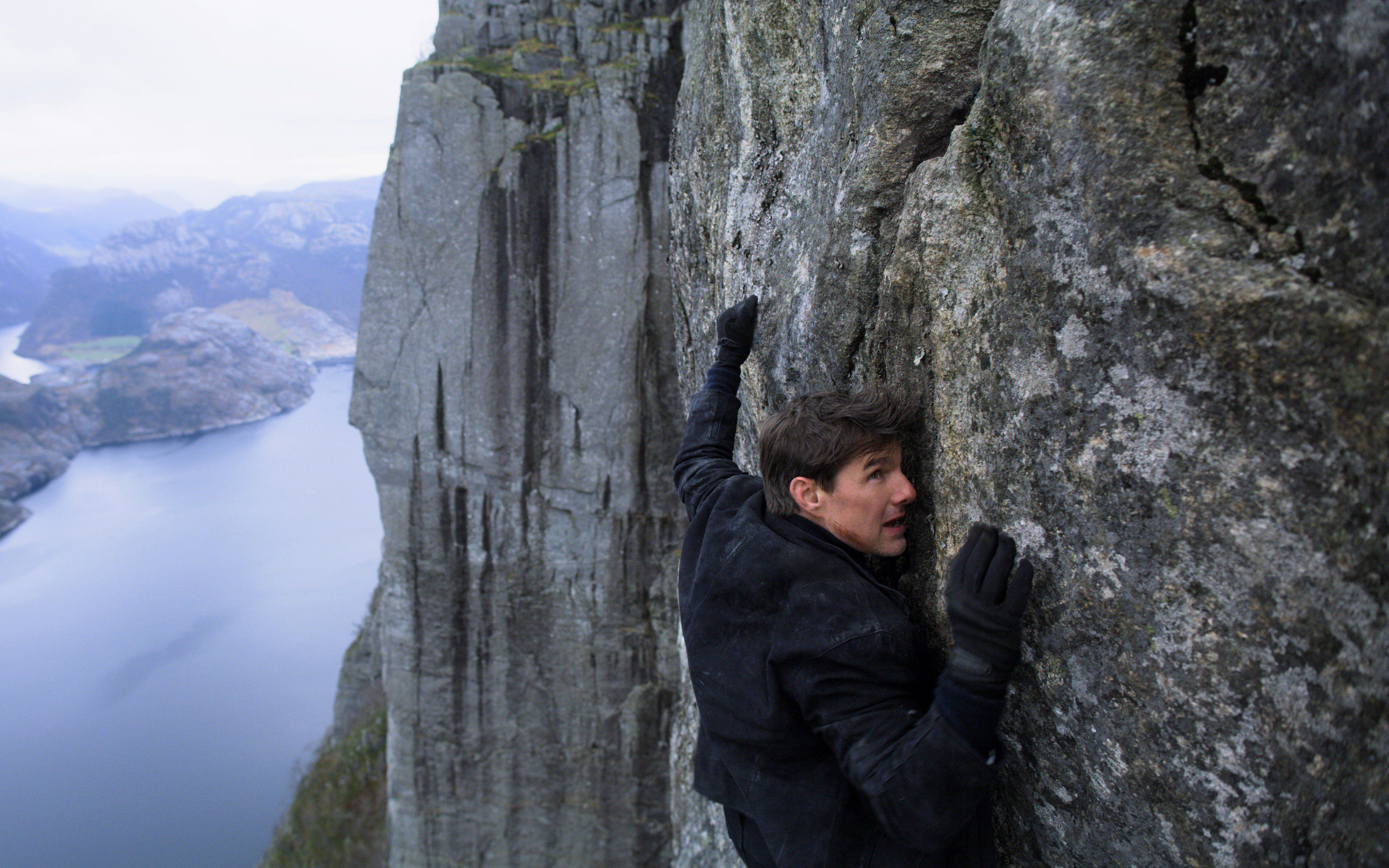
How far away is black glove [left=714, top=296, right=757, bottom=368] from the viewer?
2.99m

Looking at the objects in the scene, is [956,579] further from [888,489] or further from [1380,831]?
[1380,831]

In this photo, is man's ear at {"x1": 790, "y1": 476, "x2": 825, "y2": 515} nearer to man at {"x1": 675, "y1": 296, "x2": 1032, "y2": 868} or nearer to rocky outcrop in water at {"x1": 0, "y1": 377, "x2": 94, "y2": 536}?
man at {"x1": 675, "y1": 296, "x2": 1032, "y2": 868}

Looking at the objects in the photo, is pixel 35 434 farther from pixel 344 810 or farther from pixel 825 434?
pixel 825 434

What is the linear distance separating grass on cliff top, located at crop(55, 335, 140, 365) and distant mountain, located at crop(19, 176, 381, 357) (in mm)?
729

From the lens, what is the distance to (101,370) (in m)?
35.6

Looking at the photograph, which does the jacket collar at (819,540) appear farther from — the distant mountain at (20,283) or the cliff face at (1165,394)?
the distant mountain at (20,283)

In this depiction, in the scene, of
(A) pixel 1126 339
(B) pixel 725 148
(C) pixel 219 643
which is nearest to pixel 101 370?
(C) pixel 219 643

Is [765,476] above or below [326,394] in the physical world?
above

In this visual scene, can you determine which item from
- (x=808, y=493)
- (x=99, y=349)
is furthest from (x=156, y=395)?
(x=808, y=493)

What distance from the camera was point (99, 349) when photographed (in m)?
46.7

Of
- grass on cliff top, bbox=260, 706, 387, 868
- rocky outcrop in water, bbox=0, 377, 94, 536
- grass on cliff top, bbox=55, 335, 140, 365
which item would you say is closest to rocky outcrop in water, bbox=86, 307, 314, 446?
rocky outcrop in water, bbox=0, 377, 94, 536

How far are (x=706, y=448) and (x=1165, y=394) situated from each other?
1.50 metres

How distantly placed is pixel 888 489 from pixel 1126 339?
72 centimetres

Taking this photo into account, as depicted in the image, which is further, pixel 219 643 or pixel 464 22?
pixel 219 643
